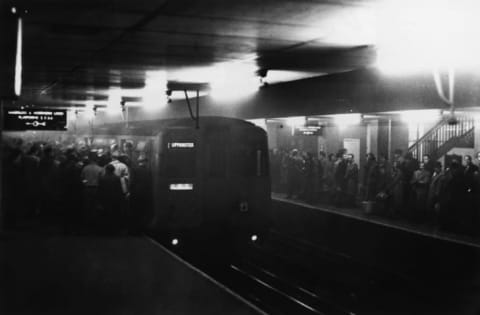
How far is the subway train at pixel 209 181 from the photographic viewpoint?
1220cm

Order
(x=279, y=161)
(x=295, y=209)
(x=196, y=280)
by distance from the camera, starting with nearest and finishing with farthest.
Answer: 1. (x=196, y=280)
2. (x=295, y=209)
3. (x=279, y=161)

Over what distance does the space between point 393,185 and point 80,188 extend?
7.32 m

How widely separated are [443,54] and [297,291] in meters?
4.86

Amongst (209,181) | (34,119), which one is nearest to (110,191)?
(209,181)

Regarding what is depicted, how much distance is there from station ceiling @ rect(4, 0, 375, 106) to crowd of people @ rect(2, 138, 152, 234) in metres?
1.99

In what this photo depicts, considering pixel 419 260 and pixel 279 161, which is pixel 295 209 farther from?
pixel 419 260

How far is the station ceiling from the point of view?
688cm

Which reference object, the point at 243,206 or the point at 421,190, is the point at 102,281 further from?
the point at 421,190

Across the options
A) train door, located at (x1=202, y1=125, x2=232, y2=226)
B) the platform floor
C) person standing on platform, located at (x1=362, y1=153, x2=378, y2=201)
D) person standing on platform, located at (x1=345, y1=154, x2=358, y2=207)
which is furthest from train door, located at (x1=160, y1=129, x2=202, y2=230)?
person standing on platform, located at (x1=345, y1=154, x2=358, y2=207)

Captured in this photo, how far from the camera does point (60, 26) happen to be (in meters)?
8.12

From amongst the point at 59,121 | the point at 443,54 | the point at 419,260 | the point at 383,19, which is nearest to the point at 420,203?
the point at 419,260

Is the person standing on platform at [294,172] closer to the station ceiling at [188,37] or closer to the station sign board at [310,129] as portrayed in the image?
the station sign board at [310,129]

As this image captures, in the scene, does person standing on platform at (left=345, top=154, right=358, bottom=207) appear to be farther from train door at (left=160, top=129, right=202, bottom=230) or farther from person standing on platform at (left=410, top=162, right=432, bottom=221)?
train door at (left=160, top=129, right=202, bottom=230)

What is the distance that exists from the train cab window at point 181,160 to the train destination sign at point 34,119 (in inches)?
169
